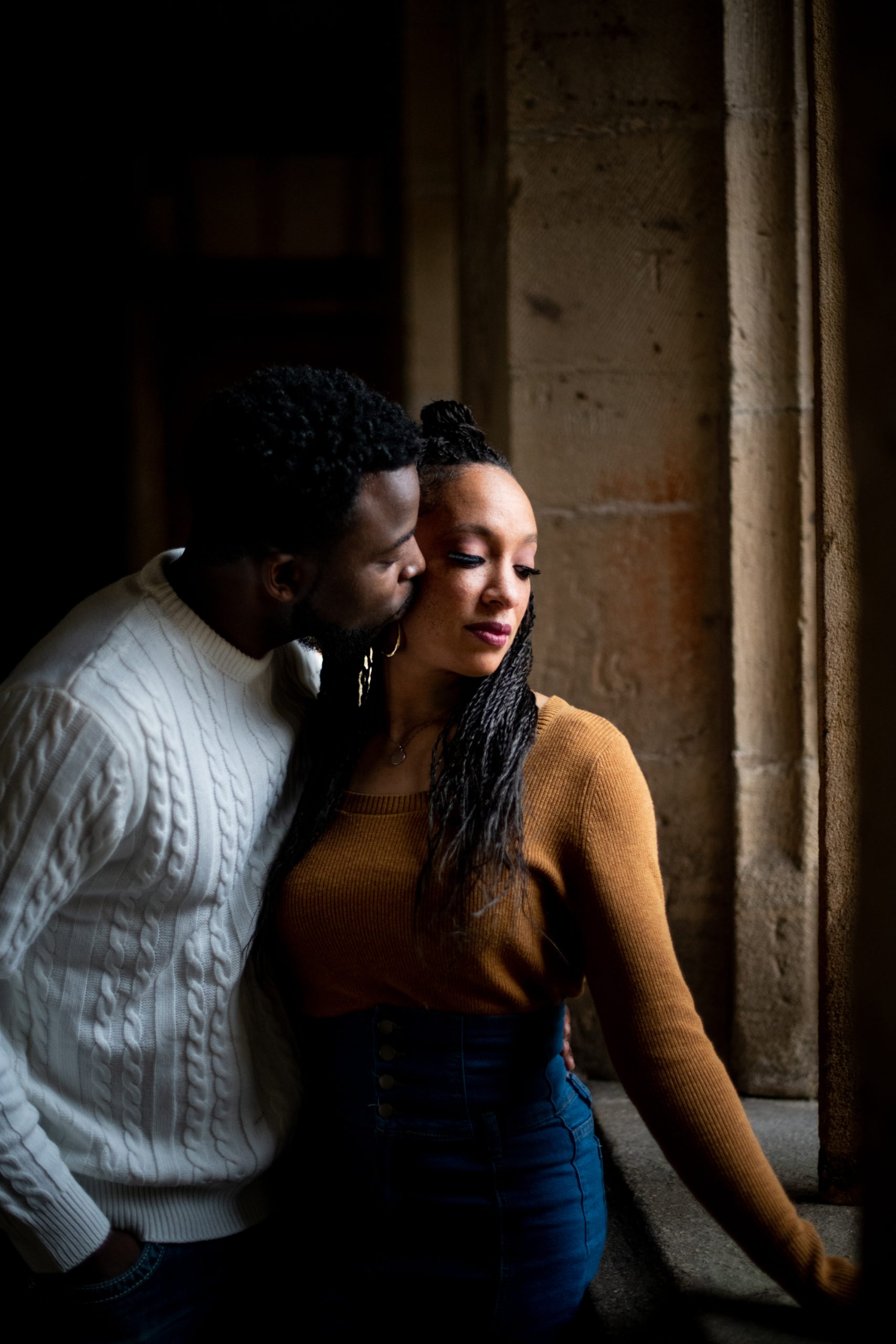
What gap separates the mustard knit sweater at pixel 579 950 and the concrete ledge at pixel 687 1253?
0.60 feet

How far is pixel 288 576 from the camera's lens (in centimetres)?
135

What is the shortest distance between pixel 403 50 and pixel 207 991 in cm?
328

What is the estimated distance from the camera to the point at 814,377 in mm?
1527

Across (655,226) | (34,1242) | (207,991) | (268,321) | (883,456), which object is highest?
(268,321)

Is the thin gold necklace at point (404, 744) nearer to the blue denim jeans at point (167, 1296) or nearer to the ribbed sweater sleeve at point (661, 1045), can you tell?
the ribbed sweater sleeve at point (661, 1045)

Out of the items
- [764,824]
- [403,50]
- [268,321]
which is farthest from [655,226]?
[268,321]

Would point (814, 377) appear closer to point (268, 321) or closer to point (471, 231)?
point (471, 231)

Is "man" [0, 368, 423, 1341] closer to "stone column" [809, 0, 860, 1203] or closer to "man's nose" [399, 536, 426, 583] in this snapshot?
"man's nose" [399, 536, 426, 583]

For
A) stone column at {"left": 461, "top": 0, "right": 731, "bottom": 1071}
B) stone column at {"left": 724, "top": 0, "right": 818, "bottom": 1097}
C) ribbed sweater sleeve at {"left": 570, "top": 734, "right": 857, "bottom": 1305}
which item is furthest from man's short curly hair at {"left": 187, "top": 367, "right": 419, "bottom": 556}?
stone column at {"left": 724, "top": 0, "right": 818, "bottom": 1097}

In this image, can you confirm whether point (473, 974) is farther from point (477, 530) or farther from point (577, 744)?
point (477, 530)

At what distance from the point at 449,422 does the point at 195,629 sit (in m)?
0.51

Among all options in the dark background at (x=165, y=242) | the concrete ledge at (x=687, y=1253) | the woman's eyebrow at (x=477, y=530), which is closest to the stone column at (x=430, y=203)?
the dark background at (x=165, y=242)

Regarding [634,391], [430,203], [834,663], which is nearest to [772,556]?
[634,391]

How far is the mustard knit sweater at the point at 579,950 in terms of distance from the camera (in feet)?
3.80
